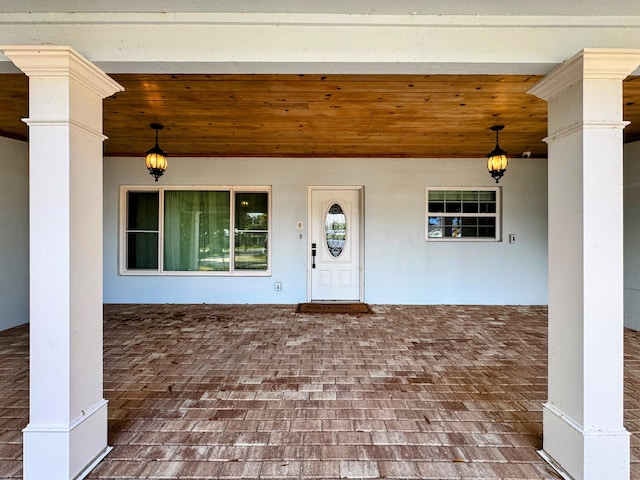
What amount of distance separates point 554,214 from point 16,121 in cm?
566

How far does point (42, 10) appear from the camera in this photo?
190 centimetres

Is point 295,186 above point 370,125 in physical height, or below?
below

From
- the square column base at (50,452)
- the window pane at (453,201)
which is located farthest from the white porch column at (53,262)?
the window pane at (453,201)

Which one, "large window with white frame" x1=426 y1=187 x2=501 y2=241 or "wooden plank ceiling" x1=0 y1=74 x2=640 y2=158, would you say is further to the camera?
"large window with white frame" x1=426 y1=187 x2=501 y2=241

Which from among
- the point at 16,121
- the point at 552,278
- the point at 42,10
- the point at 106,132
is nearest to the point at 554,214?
the point at 552,278

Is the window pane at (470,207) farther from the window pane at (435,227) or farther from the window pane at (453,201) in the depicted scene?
the window pane at (435,227)

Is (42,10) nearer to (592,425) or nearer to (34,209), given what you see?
(34,209)

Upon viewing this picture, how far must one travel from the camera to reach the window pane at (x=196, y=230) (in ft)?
20.0

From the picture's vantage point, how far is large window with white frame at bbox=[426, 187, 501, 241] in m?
6.05

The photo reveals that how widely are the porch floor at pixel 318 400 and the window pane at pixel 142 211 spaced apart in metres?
2.06

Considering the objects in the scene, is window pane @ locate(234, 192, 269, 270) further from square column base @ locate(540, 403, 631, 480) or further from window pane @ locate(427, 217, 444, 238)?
square column base @ locate(540, 403, 631, 480)

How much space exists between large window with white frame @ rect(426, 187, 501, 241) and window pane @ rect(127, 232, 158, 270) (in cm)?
478

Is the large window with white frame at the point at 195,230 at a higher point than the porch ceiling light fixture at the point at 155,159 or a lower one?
lower

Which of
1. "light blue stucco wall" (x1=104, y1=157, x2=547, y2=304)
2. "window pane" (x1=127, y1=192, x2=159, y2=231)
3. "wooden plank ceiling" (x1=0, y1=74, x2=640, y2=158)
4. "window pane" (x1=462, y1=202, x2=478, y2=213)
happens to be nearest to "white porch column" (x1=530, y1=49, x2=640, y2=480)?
"wooden plank ceiling" (x1=0, y1=74, x2=640, y2=158)
